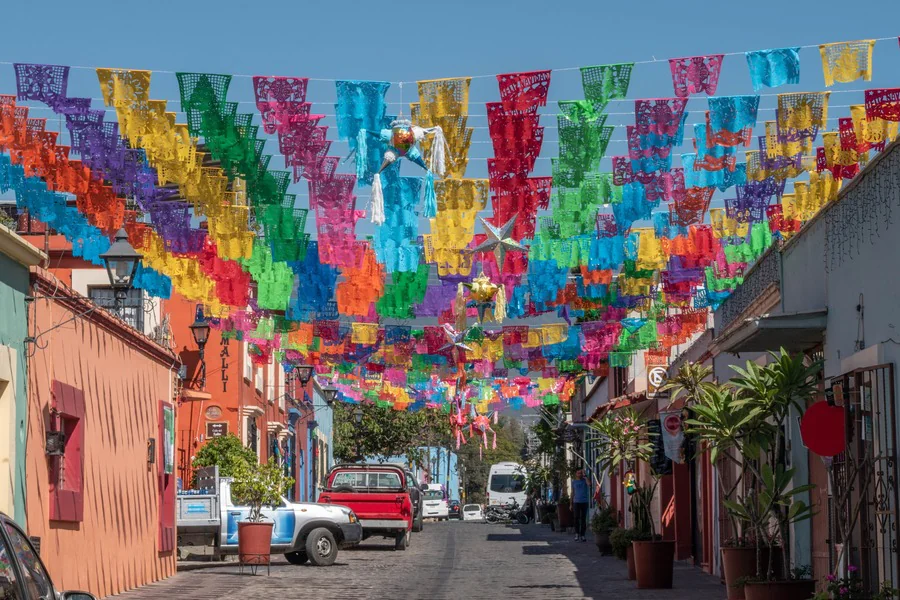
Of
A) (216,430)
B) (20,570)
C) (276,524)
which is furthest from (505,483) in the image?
(20,570)

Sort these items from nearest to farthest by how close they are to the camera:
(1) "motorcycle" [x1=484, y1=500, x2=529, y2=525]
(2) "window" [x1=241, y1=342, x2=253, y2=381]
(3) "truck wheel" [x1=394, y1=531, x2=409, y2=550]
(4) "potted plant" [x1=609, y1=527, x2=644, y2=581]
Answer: (4) "potted plant" [x1=609, y1=527, x2=644, y2=581] < (3) "truck wheel" [x1=394, y1=531, x2=409, y2=550] < (2) "window" [x1=241, y1=342, x2=253, y2=381] < (1) "motorcycle" [x1=484, y1=500, x2=529, y2=525]

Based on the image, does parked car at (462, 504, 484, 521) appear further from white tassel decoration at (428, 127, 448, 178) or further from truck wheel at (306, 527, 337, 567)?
white tassel decoration at (428, 127, 448, 178)

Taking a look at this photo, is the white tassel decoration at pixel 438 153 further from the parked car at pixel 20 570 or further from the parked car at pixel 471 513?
the parked car at pixel 471 513

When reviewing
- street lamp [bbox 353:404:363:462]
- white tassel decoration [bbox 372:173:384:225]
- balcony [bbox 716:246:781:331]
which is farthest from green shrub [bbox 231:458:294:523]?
street lamp [bbox 353:404:363:462]

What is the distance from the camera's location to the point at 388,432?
224ft

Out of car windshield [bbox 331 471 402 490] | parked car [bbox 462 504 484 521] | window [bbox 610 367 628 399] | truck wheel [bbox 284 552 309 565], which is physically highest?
window [bbox 610 367 628 399]

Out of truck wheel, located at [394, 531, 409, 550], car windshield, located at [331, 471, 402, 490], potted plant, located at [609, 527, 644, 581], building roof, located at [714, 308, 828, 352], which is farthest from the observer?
truck wheel, located at [394, 531, 409, 550]

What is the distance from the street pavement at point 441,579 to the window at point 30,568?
11.3 m

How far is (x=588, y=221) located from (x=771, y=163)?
288cm

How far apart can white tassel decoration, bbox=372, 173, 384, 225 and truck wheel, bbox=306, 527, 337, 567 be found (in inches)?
501

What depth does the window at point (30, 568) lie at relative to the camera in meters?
7.19

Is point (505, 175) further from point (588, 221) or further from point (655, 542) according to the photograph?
point (655, 542)

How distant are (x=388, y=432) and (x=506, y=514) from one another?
32.7ft

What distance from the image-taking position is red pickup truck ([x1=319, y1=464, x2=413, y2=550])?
32438 millimetres
